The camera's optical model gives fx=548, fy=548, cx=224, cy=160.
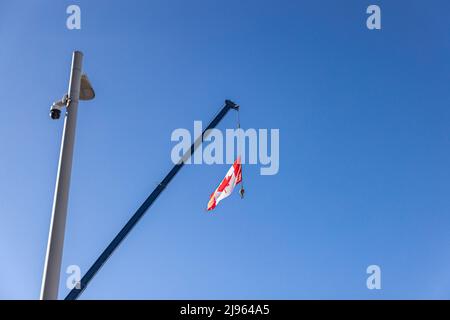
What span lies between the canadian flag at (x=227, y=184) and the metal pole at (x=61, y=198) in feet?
55.7

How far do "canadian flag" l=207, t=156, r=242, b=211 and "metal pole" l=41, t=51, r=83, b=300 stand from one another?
1698 cm

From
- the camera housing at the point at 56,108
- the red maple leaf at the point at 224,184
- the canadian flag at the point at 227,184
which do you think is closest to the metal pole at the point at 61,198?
the camera housing at the point at 56,108

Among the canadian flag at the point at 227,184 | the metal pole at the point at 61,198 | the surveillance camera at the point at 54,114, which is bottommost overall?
the metal pole at the point at 61,198

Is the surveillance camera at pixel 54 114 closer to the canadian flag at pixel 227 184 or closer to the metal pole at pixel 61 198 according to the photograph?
the metal pole at pixel 61 198

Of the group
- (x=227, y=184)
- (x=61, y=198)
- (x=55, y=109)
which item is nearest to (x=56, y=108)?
(x=55, y=109)

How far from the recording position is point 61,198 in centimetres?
841

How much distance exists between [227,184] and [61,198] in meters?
18.4

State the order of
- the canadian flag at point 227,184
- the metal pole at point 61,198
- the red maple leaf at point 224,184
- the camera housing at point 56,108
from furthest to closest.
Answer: the red maple leaf at point 224,184, the canadian flag at point 227,184, the camera housing at point 56,108, the metal pole at point 61,198

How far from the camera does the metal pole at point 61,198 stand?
25.5ft

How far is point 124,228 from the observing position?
103 ft

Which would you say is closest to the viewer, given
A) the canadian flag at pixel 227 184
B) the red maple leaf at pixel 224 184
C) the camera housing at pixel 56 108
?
the camera housing at pixel 56 108
